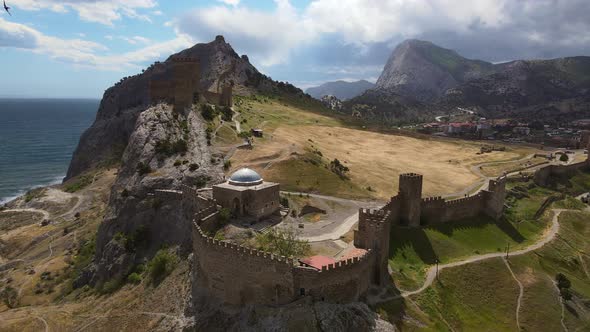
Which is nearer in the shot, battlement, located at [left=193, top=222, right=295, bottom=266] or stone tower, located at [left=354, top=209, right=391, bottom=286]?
battlement, located at [left=193, top=222, right=295, bottom=266]

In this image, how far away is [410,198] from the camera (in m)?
57.4

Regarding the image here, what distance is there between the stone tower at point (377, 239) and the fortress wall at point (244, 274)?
10.1 m

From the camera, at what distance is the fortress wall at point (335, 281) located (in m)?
38.6

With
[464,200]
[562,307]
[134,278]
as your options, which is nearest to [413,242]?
[464,200]

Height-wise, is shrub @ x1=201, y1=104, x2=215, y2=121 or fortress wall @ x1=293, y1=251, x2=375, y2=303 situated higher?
shrub @ x1=201, y1=104, x2=215, y2=121

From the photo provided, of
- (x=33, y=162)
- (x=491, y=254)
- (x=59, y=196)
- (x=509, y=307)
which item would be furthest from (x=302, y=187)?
(x=33, y=162)

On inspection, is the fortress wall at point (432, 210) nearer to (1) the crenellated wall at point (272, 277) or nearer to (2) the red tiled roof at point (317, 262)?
(1) the crenellated wall at point (272, 277)

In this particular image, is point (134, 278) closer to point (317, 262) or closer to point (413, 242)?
point (317, 262)

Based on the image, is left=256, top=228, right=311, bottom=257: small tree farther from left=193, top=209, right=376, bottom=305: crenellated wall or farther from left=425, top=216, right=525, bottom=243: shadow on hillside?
left=425, top=216, right=525, bottom=243: shadow on hillside

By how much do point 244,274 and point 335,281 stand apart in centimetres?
795

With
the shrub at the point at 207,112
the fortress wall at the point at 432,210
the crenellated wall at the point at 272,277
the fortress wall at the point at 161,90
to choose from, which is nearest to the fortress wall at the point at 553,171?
the fortress wall at the point at 432,210

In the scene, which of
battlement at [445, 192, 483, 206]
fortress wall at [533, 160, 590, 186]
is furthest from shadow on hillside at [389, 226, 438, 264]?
fortress wall at [533, 160, 590, 186]

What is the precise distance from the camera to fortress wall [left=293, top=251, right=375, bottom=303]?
3856 centimetres

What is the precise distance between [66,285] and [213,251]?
34.8 meters
